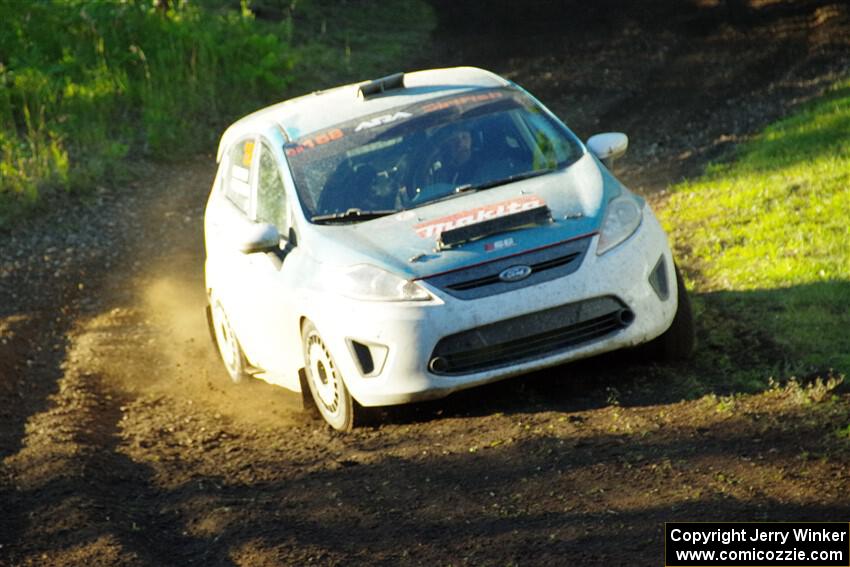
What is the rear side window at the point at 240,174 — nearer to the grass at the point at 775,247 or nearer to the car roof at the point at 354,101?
the car roof at the point at 354,101

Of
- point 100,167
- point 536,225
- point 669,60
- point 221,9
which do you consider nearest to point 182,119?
point 100,167

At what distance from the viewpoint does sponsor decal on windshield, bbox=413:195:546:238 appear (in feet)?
24.4

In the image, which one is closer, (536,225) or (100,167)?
(536,225)

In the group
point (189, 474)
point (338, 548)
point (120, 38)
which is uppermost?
point (338, 548)

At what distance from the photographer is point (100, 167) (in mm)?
16156

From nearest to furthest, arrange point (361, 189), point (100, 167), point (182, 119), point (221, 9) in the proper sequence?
point (361, 189) → point (100, 167) → point (182, 119) → point (221, 9)

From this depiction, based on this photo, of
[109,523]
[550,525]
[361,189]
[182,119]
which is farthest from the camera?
[182,119]

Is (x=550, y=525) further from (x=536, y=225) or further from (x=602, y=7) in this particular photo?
(x=602, y=7)

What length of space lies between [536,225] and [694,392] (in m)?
1.22

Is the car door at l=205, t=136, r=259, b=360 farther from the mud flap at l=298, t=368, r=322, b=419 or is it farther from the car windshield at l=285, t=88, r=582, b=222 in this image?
the mud flap at l=298, t=368, r=322, b=419

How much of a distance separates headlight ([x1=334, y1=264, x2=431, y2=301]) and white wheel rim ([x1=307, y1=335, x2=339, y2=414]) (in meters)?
A: 0.44

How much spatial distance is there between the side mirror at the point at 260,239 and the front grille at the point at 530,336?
4.61 ft

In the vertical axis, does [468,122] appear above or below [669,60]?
Result: above

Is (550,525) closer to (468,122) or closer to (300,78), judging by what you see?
(468,122)
